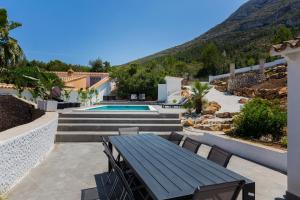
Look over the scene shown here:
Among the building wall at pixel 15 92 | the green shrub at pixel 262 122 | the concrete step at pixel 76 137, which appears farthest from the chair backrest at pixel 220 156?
the building wall at pixel 15 92

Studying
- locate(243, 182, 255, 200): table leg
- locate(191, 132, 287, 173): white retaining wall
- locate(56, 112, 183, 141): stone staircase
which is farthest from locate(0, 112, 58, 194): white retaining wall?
locate(191, 132, 287, 173): white retaining wall

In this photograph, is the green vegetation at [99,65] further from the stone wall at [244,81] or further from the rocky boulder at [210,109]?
the rocky boulder at [210,109]

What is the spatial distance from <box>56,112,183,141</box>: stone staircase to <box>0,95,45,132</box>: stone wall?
4.11 metres

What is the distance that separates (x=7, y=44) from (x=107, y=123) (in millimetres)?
11041

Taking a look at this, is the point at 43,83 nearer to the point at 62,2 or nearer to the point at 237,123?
the point at 237,123

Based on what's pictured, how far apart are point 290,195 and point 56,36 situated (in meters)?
49.9

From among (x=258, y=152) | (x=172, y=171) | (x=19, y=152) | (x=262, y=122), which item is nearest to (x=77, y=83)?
(x=262, y=122)

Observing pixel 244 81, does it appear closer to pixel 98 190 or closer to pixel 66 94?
pixel 66 94

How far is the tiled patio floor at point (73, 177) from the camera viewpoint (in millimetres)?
4883

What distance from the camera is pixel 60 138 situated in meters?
9.62

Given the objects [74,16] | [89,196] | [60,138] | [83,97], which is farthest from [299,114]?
[74,16]

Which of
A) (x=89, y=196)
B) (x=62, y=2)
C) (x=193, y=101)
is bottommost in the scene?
(x=89, y=196)

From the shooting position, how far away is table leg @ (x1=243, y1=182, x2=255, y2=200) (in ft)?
9.99

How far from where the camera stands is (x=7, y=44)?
1719 centimetres
